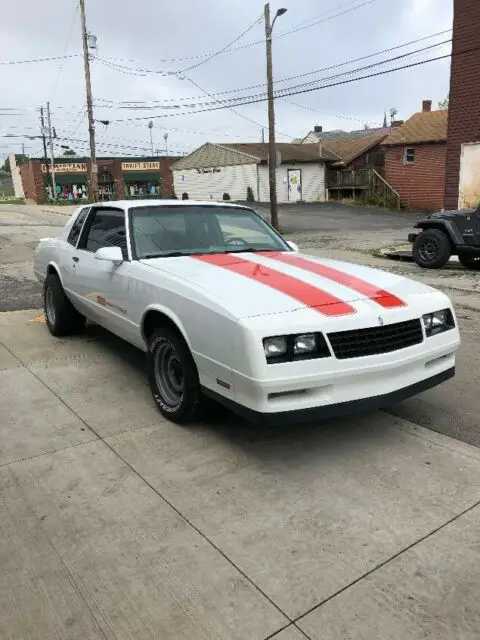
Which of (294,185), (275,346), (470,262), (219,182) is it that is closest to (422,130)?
(294,185)

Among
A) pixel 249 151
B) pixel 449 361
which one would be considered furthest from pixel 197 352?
pixel 249 151

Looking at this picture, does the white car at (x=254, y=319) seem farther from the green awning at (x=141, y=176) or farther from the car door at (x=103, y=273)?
the green awning at (x=141, y=176)

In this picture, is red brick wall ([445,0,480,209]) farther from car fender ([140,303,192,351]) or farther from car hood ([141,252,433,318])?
car fender ([140,303,192,351])

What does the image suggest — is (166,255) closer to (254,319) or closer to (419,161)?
(254,319)

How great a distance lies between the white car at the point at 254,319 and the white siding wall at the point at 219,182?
37.6m

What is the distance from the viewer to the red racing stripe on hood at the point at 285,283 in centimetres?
326

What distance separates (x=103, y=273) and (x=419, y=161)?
100 ft

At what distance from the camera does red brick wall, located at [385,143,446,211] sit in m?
30.8

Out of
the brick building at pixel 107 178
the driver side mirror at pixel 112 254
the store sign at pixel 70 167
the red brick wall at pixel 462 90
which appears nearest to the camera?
the driver side mirror at pixel 112 254

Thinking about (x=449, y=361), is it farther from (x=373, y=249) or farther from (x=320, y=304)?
(x=373, y=249)

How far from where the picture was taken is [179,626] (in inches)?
83.4

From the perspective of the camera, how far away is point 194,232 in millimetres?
4711

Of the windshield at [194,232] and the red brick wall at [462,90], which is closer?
the windshield at [194,232]

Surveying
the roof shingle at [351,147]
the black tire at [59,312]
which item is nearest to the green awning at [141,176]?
the roof shingle at [351,147]
